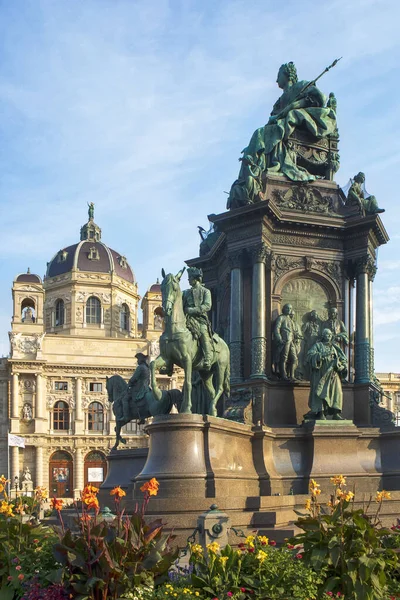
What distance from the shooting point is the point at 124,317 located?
111 metres

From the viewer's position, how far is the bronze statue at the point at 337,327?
18.3 metres

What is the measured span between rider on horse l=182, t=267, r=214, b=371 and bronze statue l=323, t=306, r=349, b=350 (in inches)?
126

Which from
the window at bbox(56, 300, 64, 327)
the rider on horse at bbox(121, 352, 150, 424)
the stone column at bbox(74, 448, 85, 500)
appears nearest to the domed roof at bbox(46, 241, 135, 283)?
the window at bbox(56, 300, 64, 327)

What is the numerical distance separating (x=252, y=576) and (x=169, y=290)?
8606 millimetres

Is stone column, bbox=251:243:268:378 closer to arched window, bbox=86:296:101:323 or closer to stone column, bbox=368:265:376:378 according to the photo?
stone column, bbox=368:265:376:378

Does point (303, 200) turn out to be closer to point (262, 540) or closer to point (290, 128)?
point (290, 128)

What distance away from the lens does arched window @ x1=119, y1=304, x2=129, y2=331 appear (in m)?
110

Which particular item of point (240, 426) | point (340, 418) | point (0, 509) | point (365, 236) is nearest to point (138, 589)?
point (0, 509)

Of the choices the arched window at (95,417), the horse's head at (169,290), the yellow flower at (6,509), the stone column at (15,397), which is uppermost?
the horse's head at (169,290)

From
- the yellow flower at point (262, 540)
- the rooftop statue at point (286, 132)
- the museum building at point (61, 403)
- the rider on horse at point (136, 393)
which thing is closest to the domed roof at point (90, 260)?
the museum building at point (61, 403)

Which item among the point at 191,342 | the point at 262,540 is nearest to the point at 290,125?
the point at 191,342

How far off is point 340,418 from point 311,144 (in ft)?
24.1

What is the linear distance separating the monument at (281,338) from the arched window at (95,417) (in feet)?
237

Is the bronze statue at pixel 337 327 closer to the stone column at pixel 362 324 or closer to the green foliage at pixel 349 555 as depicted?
the stone column at pixel 362 324
